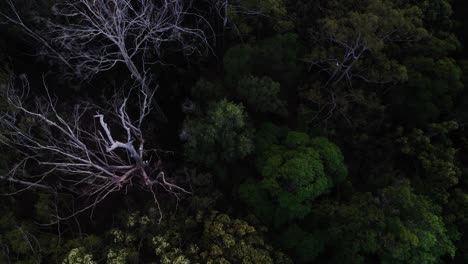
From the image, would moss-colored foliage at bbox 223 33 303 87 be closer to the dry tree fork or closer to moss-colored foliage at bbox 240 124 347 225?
the dry tree fork

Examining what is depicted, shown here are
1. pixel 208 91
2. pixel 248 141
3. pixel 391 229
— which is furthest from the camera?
pixel 208 91

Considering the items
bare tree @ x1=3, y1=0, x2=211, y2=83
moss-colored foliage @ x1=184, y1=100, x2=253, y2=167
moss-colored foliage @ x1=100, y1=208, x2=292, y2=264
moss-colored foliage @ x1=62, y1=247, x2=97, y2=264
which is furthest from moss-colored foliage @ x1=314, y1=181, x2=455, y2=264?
bare tree @ x1=3, y1=0, x2=211, y2=83

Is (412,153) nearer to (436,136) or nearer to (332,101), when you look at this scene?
(436,136)

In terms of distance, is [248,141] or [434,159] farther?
[434,159]

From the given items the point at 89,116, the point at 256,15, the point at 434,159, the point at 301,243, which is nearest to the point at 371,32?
the point at 256,15

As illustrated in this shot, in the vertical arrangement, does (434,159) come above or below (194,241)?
above

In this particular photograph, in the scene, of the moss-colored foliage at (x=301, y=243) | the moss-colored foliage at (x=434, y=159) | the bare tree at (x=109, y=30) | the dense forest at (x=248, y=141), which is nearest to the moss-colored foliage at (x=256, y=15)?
the dense forest at (x=248, y=141)

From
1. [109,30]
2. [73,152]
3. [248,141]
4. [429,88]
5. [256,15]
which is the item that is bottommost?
[73,152]

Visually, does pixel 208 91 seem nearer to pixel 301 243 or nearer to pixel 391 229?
pixel 301 243
